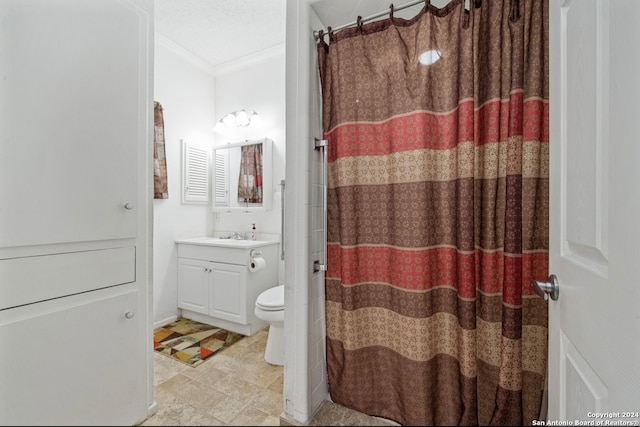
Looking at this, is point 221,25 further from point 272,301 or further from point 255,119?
point 272,301

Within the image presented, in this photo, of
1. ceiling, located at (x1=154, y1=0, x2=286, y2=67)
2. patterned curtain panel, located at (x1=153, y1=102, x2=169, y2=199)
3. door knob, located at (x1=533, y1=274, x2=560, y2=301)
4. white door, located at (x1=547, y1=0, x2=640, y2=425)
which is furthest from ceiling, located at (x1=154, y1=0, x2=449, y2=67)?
door knob, located at (x1=533, y1=274, x2=560, y2=301)

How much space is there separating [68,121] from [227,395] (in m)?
0.84

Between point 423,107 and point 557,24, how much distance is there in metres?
0.44

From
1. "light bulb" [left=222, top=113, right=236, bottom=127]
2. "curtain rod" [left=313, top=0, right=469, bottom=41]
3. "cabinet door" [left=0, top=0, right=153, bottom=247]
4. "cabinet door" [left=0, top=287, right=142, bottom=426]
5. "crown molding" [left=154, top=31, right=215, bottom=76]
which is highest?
"crown molding" [left=154, top=31, right=215, bottom=76]

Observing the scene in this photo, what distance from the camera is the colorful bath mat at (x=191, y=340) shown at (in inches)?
43.5

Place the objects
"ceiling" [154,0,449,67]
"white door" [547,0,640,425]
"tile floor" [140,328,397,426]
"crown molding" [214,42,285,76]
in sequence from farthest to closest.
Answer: "crown molding" [214,42,285,76], "ceiling" [154,0,449,67], "tile floor" [140,328,397,426], "white door" [547,0,640,425]

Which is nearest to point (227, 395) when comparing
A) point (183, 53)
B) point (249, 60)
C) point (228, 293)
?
point (228, 293)

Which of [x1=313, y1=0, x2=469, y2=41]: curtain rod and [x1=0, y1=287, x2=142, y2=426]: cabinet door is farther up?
[x1=313, y1=0, x2=469, y2=41]: curtain rod

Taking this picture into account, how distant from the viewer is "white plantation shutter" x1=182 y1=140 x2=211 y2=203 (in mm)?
2189

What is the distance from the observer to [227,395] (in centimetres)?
84

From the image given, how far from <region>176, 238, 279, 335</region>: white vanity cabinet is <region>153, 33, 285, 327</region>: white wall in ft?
0.37

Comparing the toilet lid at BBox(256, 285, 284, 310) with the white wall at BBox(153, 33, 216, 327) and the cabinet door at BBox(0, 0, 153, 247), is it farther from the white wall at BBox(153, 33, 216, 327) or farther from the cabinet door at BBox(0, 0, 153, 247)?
the cabinet door at BBox(0, 0, 153, 247)

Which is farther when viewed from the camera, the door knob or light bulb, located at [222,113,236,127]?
light bulb, located at [222,113,236,127]

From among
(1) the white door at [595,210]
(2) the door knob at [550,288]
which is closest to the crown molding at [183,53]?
(1) the white door at [595,210]
